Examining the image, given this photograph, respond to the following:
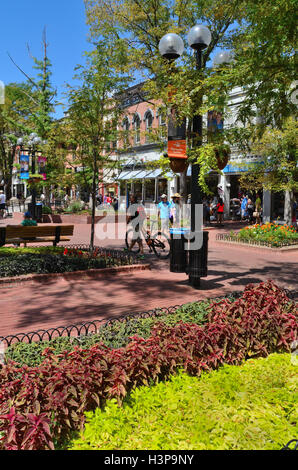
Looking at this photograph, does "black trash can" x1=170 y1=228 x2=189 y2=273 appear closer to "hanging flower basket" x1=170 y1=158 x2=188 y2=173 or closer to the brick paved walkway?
the brick paved walkway

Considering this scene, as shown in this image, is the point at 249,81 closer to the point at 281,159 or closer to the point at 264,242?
the point at 264,242

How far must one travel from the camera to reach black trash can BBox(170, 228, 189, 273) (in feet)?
27.3

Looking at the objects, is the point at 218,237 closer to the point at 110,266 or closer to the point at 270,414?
the point at 110,266

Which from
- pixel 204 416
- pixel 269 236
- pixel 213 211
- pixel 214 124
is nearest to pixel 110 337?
pixel 204 416

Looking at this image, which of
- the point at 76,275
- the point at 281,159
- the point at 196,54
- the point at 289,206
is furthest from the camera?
the point at 289,206

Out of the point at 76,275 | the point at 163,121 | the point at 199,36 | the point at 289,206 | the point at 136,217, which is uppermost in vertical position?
the point at 199,36

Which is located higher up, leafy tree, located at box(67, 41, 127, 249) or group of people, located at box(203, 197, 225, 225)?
leafy tree, located at box(67, 41, 127, 249)

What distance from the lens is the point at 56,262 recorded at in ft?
30.7

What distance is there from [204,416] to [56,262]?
6.91 metres

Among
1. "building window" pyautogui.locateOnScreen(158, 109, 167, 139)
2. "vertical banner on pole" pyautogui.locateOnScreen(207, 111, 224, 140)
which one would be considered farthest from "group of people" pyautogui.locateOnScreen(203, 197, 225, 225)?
"vertical banner on pole" pyautogui.locateOnScreen(207, 111, 224, 140)

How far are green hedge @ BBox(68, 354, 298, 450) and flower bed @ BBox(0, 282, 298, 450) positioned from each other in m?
0.14

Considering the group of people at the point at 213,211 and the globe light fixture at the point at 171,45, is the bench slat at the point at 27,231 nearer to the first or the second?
the globe light fixture at the point at 171,45

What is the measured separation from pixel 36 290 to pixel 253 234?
9.58m

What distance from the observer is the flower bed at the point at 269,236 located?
14320mm
